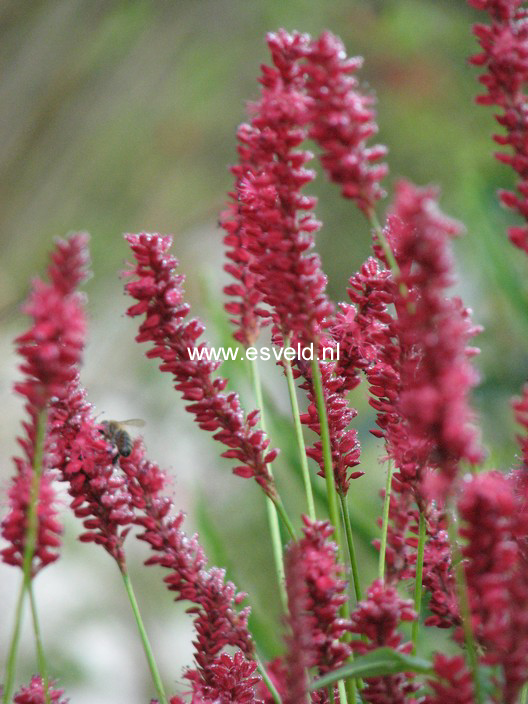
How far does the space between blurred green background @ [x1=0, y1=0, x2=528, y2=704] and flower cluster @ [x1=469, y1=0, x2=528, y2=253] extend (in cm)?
123

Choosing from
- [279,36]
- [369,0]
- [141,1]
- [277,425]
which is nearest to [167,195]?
[141,1]

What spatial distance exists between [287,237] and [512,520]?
0.44ft

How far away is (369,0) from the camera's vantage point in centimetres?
176

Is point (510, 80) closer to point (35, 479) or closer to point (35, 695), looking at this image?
point (35, 479)

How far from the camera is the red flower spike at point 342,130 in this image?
11.4 inches

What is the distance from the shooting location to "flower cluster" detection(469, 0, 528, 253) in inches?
11.4

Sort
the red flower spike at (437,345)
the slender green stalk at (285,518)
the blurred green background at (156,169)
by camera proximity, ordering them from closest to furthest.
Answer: the red flower spike at (437,345) < the slender green stalk at (285,518) < the blurred green background at (156,169)

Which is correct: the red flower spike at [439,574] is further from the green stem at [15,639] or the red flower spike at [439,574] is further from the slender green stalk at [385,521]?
the green stem at [15,639]

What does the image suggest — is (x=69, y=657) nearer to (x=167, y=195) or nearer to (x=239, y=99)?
(x=167, y=195)

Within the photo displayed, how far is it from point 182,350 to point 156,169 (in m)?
1.53

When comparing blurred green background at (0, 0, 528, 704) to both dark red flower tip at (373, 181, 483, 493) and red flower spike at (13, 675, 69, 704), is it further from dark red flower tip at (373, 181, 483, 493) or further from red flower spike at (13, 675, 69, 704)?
dark red flower tip at (373, 181, 483, 493)

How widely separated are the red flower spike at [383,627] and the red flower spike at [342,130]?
0.14 m

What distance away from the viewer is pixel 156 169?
1821mm

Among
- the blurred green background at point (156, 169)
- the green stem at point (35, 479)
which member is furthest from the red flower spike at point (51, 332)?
the blurred green background at point (156, 169)
